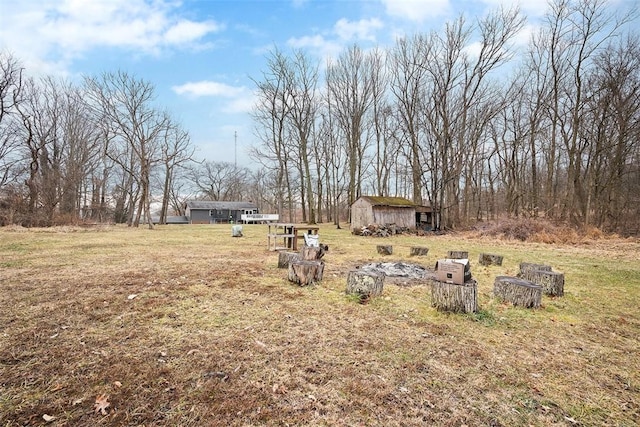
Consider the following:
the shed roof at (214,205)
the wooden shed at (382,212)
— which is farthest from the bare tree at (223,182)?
the wooden shed at (382,212)

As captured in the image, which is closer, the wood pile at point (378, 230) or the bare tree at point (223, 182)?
the wood pile at point (378, 230)

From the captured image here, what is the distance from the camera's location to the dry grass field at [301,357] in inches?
81.0

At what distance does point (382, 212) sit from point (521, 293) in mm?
14143

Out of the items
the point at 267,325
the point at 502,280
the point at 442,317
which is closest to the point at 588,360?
the point at 442,317

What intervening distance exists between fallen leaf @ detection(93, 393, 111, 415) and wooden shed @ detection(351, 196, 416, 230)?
658 inches

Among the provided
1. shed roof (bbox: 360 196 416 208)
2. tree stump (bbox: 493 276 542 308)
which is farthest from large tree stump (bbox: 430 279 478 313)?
shed roof (bbox: 360 196 416 208)

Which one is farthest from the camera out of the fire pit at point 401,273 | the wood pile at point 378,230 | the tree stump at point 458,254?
the wood pile at point 378,230

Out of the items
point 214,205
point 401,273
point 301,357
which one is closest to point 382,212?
point 401,273

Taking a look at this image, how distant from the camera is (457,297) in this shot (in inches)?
157

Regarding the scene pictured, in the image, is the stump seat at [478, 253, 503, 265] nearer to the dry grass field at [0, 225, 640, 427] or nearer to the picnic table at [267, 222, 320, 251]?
the dry grass field at [0, 225, 640, 427]

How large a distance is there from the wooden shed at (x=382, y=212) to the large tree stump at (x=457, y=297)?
46.3ft

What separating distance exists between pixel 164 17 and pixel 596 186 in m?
22.1

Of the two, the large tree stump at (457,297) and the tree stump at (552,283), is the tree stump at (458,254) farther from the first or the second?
the large tree stump at (457,297)

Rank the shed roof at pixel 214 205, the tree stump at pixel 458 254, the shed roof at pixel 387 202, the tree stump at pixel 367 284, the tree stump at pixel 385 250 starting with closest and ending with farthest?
the tree stump at pixel 367 284
the tree stump at pixel 458 254
the tree stump at pixel 385 250
the shed roof at pixel 387 202
the shed roof at pixel 214 205
